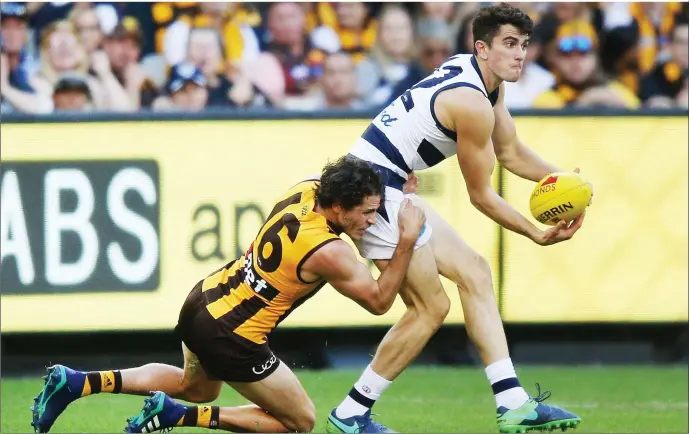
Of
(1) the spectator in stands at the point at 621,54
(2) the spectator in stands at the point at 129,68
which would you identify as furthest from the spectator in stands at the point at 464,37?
(2) the spectator in stands at the point at 129,68

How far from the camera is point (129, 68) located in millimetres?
11305

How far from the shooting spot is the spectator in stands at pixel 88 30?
11.4 metres

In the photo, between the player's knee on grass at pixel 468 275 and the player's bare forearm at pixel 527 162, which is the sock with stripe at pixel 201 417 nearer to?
the player's knee on grass at pixel 468 275

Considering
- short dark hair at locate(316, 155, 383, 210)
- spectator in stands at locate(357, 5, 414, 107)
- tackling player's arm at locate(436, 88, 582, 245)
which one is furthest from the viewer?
spectator in stands at locate(357, 5, 414, 107)

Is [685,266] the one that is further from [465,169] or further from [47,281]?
[47,281]

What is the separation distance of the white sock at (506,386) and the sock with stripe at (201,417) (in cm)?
148

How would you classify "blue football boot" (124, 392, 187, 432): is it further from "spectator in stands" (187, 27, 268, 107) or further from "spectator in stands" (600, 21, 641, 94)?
"spectator in stands" (600, 21, 641, 94)

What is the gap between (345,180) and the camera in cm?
641

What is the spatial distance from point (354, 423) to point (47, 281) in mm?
3691

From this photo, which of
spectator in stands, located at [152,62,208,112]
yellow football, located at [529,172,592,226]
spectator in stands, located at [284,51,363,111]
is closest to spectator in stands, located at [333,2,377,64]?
spectator in stands, located at [284,51,363,111]

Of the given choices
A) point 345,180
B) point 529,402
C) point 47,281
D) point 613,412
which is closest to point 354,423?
point 529,402

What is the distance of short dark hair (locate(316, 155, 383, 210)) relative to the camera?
6.42 m

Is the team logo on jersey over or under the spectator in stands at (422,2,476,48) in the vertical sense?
under

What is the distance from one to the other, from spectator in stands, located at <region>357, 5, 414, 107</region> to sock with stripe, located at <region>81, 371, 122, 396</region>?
5136 millimetres
